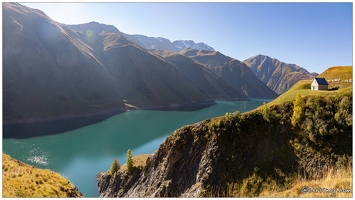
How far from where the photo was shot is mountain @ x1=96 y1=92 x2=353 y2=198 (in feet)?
82.1

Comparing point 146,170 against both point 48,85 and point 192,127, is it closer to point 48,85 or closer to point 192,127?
point 192,127

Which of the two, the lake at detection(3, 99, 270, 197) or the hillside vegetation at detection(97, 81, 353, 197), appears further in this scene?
the lake at detection(3, 99, 270, 197)

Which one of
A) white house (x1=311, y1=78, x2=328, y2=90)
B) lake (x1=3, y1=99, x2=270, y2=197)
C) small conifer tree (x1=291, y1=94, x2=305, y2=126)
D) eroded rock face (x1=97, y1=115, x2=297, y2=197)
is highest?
white house (x1=311, y1=78, x2=328, y2=90)

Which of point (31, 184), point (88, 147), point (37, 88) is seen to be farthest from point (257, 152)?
point (37, 88)

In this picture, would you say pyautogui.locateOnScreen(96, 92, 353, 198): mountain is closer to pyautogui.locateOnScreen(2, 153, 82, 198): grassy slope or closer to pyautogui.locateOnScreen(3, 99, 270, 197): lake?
pyautogui.locateOnScreen(2, 153, 82, 198): grassy slope

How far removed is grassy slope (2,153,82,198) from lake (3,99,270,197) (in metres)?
35.0

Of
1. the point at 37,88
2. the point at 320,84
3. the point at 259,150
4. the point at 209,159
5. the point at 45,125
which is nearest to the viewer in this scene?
the point at 259,150

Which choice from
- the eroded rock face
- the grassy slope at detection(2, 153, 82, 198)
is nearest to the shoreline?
the eroded rock face

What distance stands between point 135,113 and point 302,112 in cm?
15789

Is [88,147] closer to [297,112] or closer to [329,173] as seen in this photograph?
[297,112]

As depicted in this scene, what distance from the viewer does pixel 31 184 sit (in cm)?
1590

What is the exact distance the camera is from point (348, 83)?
4341 cm

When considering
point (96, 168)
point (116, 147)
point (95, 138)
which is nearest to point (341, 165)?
point (96, 168)

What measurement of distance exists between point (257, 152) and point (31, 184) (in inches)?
890
